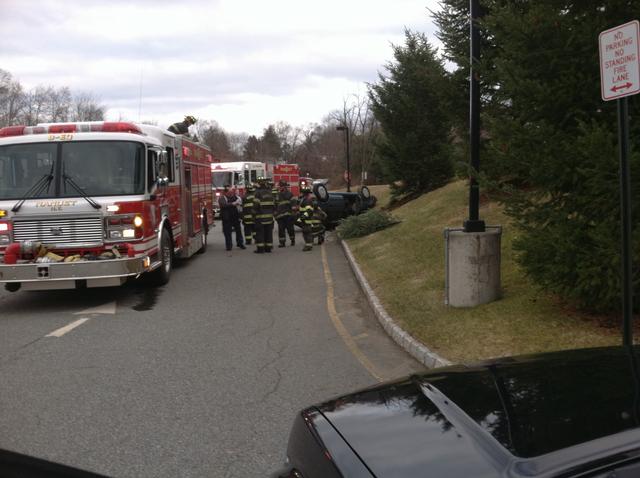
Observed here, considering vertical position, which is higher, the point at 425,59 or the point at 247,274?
the point at 425,59

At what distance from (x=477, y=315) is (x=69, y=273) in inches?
235

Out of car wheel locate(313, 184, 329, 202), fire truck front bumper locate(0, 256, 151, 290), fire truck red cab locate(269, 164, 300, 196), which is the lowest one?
fire truck front bumper locate(0, 256, 151, 290)

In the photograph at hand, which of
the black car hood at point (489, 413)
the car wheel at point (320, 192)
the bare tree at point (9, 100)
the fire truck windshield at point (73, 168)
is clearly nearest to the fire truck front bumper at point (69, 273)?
the fire truck windshield at point (73, 168)

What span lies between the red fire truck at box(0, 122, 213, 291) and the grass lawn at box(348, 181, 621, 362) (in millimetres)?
4154

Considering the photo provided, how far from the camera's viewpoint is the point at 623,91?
4719 millimetres

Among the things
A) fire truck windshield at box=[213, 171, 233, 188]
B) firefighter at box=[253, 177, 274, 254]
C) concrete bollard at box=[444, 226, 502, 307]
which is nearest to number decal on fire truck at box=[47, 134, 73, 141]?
concrete bollard at box=[444, 226, 502, 307]

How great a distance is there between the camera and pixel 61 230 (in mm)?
9703

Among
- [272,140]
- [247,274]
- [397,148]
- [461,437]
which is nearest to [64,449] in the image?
[461,437]

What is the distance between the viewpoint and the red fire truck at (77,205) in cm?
956

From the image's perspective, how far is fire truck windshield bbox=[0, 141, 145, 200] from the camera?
9938mm

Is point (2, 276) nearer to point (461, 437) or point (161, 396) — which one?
point (161, 396)

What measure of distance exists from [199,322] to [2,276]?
10.6 ft

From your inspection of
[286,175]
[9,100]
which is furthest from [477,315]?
[9,100]

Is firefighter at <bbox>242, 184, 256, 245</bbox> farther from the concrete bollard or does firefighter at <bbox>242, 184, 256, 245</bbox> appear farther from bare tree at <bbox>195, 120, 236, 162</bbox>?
bare tree at <bbox>195, 120, 236, 162</bbox>
